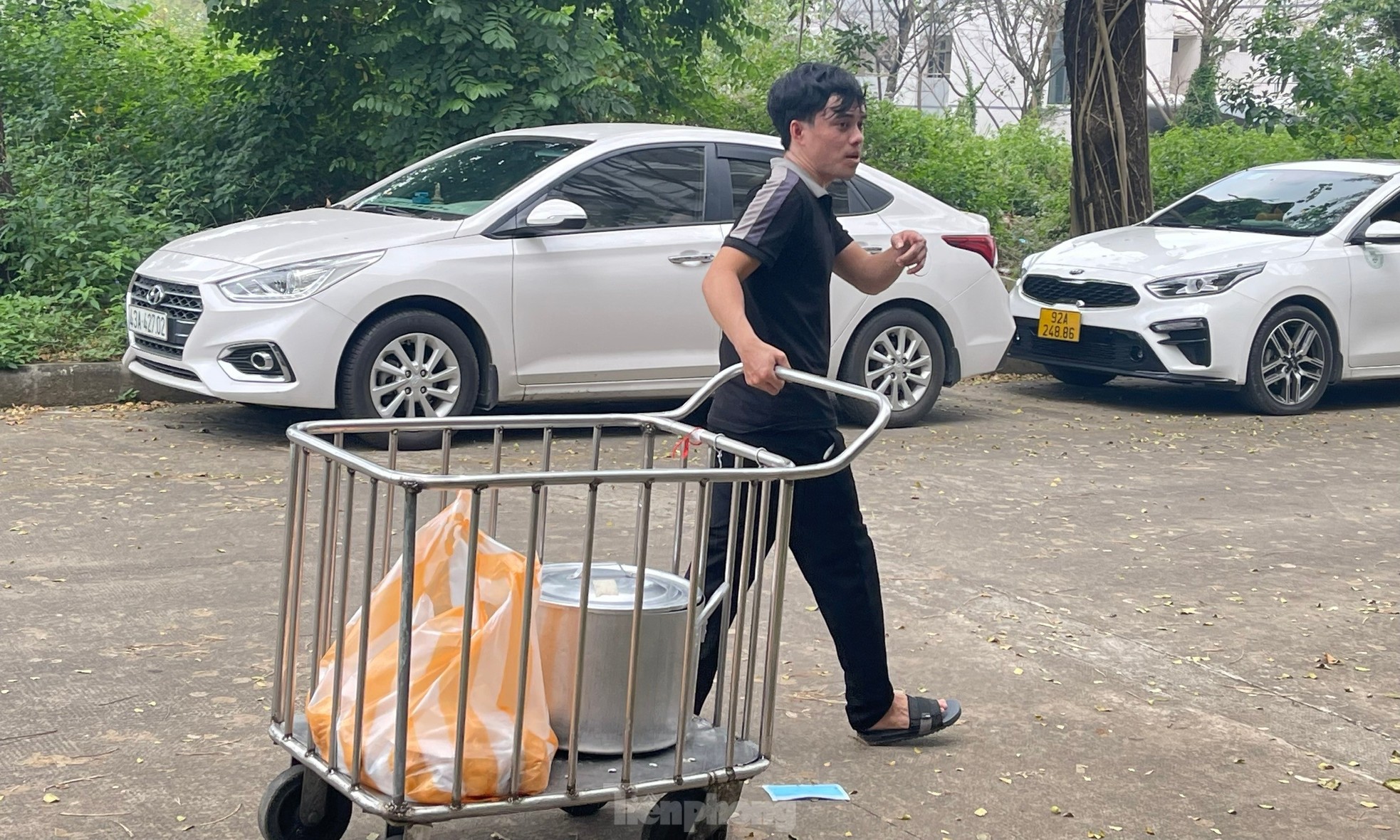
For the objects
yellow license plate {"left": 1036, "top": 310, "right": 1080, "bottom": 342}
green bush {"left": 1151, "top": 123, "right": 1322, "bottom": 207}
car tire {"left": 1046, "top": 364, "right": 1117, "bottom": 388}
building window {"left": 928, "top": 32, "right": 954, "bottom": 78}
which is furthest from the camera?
building window {"left": 928, "top": 32, "right": 954, "bottom": 78}

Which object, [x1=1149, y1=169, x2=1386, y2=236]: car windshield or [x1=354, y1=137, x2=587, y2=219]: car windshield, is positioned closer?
[x1=354, y1=137, x2=587, y2=219]: car windshield

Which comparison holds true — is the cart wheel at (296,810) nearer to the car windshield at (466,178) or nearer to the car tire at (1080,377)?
the car windshield at (466,178)

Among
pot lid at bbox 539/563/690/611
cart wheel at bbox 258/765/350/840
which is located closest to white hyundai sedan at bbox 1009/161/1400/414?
pot lid at bbox 539/563/690/611

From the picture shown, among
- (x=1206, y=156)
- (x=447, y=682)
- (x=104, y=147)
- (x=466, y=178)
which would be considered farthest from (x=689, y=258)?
(x=1206, y=156)

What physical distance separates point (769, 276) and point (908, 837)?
4.64 ft

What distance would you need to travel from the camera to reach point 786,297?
4.19 m

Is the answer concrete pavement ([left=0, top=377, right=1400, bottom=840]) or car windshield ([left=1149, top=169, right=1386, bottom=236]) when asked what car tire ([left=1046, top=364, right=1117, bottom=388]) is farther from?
concrete pavement ([left=0, top=377, right=1400, bottom=840])

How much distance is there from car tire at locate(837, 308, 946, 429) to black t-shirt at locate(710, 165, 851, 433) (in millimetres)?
5082

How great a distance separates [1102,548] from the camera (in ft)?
22.1

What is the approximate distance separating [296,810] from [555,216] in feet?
16.7

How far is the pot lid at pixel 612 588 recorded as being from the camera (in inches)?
130

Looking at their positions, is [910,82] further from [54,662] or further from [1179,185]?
[54,662]

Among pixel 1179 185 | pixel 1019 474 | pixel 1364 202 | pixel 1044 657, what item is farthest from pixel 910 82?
pixel 1044 657

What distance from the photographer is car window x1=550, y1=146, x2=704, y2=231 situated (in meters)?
8.68
